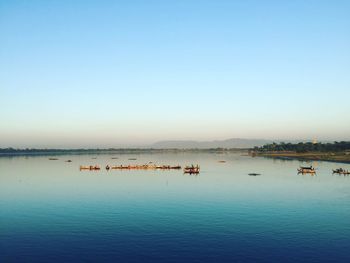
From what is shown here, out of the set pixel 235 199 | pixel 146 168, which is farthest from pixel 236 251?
pixel 146 168

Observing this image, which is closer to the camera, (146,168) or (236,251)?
(236,251)

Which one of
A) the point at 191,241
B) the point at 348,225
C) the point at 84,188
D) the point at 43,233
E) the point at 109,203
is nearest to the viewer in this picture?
the point at 191,241

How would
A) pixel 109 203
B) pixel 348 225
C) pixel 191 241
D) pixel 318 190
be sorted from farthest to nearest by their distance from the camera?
pixel 318 190, pixel 109 203, pixel 348 225, pixel 191 241

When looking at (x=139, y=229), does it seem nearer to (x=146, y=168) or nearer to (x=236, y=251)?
(x=236, y=251)

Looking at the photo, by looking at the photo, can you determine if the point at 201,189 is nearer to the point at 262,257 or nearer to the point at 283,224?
the point at 283,224

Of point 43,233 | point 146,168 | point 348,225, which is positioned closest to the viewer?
point 43,233

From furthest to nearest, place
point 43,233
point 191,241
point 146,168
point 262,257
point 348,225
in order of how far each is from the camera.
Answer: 1. point 146,168
2. point 348,225
3. point 43,233
4. point 191,241
5. point 262,257

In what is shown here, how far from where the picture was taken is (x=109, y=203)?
237 feet

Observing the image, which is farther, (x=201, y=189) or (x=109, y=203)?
(x=201, y=189)

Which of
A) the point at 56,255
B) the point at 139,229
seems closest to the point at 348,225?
the point at 139,229

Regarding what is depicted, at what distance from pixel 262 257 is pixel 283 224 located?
15850 mm

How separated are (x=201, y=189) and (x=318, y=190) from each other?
29390 mm

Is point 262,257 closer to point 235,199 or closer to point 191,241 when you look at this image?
point 191,241

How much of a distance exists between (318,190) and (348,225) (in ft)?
133
